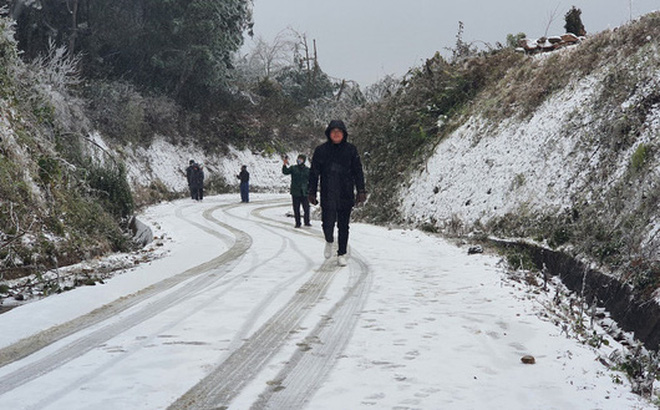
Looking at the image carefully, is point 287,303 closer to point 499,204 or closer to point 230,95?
point 499,204

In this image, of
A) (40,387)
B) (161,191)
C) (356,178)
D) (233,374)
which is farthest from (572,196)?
(161,191)

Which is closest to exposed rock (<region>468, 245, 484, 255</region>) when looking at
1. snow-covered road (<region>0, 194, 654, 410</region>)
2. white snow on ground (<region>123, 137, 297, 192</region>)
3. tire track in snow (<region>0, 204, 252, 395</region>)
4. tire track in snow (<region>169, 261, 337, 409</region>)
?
snow-covered road (<region>0, 194, 654, 410</region>)

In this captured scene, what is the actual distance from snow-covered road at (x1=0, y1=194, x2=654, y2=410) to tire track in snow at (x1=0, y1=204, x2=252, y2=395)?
0.02 m

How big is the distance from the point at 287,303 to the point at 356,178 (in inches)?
123

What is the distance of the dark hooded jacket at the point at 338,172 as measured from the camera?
7.37m

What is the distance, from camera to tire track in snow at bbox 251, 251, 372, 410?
2.60 m

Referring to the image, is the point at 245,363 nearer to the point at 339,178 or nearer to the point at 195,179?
the point at 339,178

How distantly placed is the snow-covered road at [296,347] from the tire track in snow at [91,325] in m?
0.02

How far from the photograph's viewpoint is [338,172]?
7.38m

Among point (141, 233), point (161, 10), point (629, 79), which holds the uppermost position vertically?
point (161, 10)

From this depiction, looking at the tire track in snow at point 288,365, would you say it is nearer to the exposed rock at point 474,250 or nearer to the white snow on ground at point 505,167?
the exposed rock at point 474,250

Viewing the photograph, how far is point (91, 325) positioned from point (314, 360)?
1.97 metres

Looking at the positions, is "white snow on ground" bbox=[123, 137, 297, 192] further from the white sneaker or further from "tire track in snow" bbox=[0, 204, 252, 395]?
"tire track in snow" bbox=[0, 204, 252, 395]

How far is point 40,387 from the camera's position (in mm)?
2703
